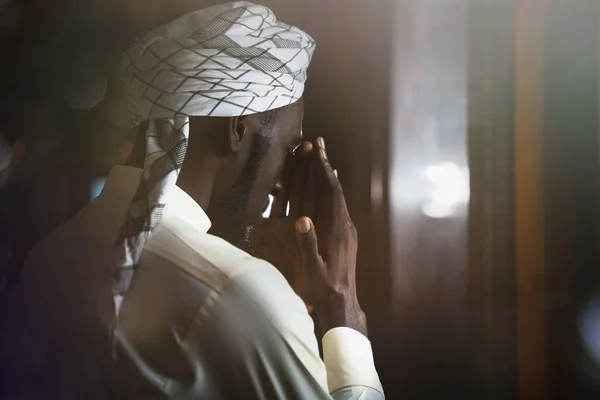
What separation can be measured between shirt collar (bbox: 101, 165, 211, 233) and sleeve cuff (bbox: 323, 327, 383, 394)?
0.22 meters

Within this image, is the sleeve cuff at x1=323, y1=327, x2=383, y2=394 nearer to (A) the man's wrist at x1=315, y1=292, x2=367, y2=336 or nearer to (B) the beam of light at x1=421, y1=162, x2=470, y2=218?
(A) the man's wrist at x1=315, y1=292, x2=367, y2=336

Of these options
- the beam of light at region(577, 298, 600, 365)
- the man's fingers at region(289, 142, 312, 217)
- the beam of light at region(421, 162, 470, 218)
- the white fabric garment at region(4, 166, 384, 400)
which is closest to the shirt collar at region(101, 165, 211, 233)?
the white fabric garment at region(4, 166, 384, 400)

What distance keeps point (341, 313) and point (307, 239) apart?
0.37 ft

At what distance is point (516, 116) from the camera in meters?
0.87

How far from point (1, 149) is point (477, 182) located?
0.69 m

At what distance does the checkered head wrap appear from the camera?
27.8 inches

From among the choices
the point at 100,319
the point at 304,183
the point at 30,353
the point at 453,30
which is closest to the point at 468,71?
the point at 453,30

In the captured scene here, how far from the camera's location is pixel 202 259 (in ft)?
2.25

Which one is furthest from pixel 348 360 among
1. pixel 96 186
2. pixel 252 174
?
pixel 96 186

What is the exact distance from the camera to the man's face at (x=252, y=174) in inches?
30.7

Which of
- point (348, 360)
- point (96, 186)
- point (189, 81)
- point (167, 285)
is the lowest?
point (348, 360)

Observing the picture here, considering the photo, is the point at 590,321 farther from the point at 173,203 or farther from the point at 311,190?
the point at 173,203

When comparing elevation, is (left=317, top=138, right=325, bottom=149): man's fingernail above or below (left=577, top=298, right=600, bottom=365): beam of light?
above

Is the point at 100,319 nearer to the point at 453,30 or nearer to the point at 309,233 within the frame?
the point at 309,233
